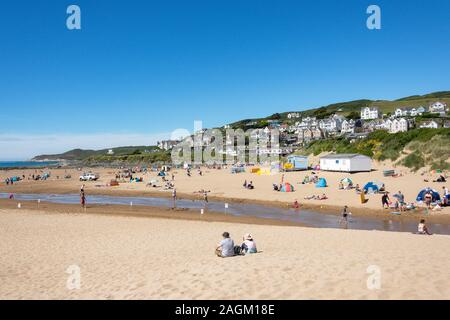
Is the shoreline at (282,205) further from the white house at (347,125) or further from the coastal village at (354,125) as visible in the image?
the white house at (347,125)

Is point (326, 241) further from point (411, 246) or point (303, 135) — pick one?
point (303, 135)

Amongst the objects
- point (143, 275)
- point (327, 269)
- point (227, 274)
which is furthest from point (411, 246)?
point (143, 275)

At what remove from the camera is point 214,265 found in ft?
33.2

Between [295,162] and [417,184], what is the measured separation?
2199 centimetres

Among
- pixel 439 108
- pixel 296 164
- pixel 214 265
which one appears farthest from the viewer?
pixel 439 108

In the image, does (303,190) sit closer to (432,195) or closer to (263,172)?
(432,195)

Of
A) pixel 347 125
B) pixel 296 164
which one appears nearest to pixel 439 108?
pixel 347 125

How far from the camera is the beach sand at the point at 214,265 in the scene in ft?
25.5

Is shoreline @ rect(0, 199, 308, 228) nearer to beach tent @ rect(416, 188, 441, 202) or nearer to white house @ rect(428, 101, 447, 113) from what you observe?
beach tent @ rect(416, 188, 441, 202)

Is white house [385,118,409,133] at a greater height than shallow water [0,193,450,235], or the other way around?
white house [385,118,409,133]

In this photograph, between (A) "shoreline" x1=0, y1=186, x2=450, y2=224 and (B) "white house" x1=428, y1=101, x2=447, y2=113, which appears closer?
(A) "shoreline" x1=0, y1=186, x2=450, y2=224

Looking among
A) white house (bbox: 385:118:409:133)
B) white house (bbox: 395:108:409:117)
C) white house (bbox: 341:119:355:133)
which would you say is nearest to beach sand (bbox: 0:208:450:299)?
white house (bbox: 385:118:409:133)

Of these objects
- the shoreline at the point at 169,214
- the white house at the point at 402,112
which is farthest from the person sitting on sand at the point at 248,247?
the white house at the point at 402,112

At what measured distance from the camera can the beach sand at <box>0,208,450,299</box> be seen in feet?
25.5
